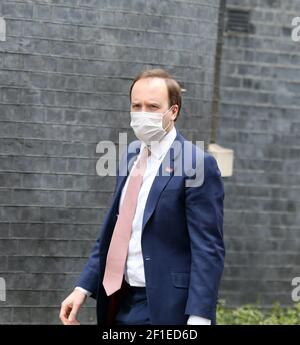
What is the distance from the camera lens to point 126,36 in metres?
6.46

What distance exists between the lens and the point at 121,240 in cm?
394

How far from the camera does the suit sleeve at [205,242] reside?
376 cm

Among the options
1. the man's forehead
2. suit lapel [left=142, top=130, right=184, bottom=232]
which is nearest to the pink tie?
suit lapel [left=142, top=130, right=184, bottom=232]

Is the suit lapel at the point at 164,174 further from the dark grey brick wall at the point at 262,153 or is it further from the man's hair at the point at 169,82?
the dark grey brick wall at the point at 262,153

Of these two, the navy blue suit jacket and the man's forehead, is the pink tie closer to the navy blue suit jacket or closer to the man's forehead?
the navy blue suit jacket

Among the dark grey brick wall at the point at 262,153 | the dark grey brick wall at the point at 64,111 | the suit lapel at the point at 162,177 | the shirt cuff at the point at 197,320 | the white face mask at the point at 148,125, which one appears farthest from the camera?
the dark grey brick wall at the point at 262,153

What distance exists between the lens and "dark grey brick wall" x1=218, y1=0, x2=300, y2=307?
735cm

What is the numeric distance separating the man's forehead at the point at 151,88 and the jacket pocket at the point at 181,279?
2.90 ft

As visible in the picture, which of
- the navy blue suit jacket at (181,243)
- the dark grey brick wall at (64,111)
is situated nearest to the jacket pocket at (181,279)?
the navy blue suit jacket at (181,243)

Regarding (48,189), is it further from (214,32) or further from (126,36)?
(214,32)
